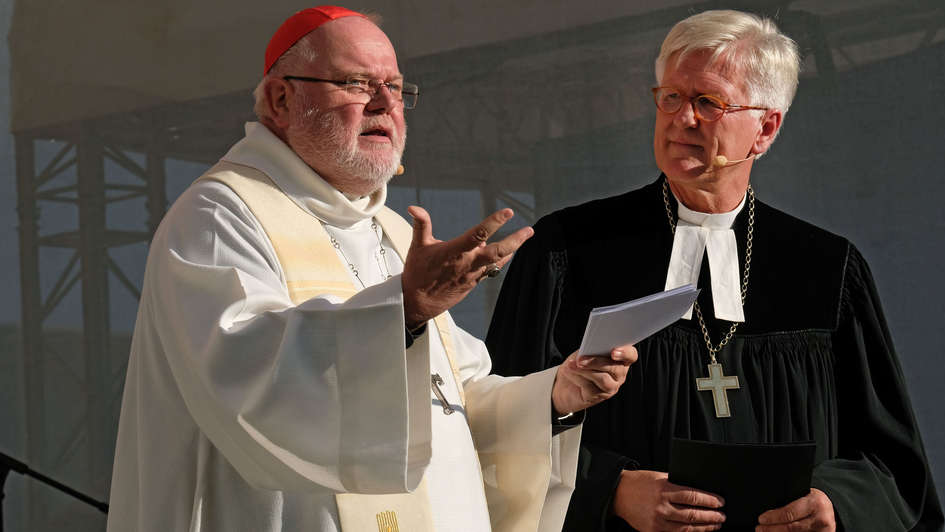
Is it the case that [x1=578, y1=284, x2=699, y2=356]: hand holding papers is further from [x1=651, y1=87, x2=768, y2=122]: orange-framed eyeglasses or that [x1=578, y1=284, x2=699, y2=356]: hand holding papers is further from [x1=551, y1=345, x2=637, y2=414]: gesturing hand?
[x1=651, y1=87, x2=768, y2=122]: orange-framed eyeglasses

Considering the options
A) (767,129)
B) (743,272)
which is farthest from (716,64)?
(743,272)

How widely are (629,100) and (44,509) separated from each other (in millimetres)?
3690

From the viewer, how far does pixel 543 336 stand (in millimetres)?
3623

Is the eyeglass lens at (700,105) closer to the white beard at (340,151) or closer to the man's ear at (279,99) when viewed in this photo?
the white beard at (340,151)

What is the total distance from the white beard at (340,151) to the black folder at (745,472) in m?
1.13

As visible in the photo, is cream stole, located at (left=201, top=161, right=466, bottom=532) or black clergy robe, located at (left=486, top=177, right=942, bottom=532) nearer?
cream stole, located at (left=201, top=161, right=466, bottom=532)

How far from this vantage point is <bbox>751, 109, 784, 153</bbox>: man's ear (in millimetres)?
3752

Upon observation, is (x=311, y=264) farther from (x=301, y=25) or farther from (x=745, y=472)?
(x=745, y=472)

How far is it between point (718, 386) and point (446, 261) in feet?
5.36

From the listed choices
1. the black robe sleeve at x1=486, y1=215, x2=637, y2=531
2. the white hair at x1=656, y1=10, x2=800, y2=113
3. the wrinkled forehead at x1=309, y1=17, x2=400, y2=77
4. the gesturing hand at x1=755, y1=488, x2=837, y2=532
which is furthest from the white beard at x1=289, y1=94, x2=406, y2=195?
the gesturing hand at x1=755, y1=488, x2=837, y2=532

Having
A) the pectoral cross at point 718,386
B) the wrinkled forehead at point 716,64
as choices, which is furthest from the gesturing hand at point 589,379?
the wrinkled forehead at point 716,64

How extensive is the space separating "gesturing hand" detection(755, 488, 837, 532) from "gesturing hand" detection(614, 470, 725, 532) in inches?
5.5

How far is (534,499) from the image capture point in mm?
3102

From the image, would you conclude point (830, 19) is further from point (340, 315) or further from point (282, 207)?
point (340, 315)
